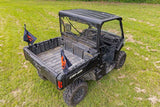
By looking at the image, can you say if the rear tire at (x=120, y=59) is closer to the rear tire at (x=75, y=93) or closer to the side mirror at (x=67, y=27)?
the rear tire at (x=75, y=93)

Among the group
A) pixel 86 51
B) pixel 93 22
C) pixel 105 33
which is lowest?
pixel 86 51

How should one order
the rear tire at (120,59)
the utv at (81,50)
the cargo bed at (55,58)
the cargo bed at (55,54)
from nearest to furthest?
the utv at (81,50)
the cargo bed at (55,54)
the cargo bed at (55,58)
the rear tire at (120,59)

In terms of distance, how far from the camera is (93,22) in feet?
10.8

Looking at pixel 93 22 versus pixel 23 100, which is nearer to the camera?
pixel 93 22

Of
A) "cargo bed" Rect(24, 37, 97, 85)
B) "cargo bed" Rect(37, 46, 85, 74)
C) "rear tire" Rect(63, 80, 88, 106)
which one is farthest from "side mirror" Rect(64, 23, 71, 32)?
"rear tire" Rect(63, 80, 88, 106)

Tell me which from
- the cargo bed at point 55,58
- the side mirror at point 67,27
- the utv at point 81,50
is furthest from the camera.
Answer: the side mirror at point 67,27

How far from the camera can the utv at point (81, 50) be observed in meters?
3.22

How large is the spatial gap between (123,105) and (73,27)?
296 centimetres

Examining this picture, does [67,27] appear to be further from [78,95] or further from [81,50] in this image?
[78,95]

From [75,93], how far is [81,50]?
4.38 feet

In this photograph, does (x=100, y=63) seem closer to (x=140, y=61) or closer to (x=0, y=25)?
(x=140, y=61)

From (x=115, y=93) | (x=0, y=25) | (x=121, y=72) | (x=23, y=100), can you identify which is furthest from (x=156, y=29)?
(x=0, y=25)

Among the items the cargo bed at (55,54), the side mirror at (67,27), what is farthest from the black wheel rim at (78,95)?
the side mirror at (67,27)

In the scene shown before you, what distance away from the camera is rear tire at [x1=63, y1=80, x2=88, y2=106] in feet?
10.7
